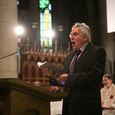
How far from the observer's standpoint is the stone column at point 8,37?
6.73 meters

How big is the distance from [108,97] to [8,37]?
2942 millimetres

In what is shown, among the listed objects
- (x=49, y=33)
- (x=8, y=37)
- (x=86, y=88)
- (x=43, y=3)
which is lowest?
(x=86, y=88)

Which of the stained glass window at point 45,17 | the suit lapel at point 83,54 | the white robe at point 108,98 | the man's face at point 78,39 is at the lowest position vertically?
the white robe at point 108,98

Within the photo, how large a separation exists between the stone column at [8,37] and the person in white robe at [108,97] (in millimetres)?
2393

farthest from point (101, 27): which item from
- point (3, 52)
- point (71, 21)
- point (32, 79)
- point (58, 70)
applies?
point (58, 70)

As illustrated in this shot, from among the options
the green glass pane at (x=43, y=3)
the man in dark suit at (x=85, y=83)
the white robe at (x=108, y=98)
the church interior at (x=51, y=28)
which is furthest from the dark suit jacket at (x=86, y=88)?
the green glass pane at (x=43, y=3)

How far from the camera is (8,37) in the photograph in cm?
688

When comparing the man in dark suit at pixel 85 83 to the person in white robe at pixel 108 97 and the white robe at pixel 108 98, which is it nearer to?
the person in white robe at pixel 108 97

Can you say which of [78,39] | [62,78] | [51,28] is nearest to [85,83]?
[62,78]

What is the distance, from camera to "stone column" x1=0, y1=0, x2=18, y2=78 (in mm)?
6727

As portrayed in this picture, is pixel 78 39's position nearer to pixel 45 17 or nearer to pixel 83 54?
pixel 83 54

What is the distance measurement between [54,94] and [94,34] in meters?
16.5

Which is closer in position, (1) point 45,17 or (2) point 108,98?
(2) point 108,98

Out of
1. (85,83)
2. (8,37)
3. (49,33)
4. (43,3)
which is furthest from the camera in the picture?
(43,3)
